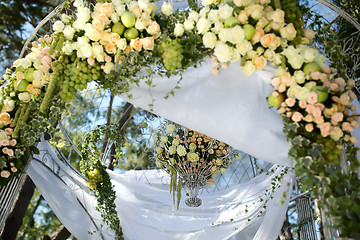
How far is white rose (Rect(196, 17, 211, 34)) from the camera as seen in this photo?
6.21ft

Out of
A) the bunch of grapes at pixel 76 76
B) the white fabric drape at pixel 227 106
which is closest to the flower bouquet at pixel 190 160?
the white fabric drape at pixel 227 106

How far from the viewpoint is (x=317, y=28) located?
2.37 m

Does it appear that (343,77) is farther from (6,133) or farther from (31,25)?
(31,25)

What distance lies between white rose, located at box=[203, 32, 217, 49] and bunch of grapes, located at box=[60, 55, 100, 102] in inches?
24.3

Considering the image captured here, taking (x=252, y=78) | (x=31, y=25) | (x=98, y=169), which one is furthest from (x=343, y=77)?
(x=31, y=25)

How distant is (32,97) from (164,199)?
7.03 ft

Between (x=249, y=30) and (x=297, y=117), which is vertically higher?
(x=249, y=30)

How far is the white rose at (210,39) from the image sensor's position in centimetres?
188

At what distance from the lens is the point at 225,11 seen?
72.9 inches

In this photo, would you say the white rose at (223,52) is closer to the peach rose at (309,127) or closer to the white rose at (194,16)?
the white rose at (194,16)

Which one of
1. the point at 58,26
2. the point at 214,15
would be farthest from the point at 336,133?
the point at 58,26

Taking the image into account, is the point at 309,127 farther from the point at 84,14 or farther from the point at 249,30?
the point at 84,14

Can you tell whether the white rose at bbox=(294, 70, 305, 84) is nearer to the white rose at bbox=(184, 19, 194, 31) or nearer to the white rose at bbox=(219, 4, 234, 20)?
the white rose at bbox=(219, 4, 234, 20)

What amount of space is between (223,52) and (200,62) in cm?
20
